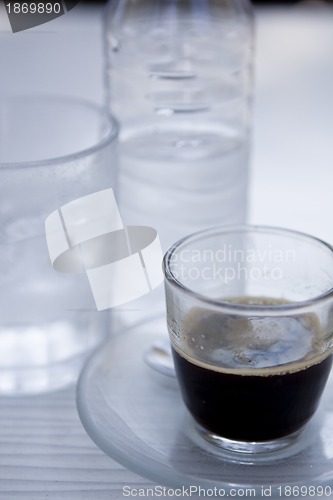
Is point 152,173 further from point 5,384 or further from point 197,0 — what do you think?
point 5,384

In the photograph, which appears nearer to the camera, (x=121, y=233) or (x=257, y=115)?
(x=121, y=233)

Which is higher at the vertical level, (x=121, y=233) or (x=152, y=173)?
(x=121, y=233)

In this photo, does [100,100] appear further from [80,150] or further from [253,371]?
[253,371]

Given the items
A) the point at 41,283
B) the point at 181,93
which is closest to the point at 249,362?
the point at 41,283

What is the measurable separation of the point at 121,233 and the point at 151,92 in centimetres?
45

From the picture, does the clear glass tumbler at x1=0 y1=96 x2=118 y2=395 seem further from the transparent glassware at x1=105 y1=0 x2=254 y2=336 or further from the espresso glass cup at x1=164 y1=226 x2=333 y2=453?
the transparent glassware at x1=105 y1=0 x2=254 y2=336

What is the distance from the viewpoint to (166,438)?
47 centimetres

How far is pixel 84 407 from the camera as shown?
19.3 inches

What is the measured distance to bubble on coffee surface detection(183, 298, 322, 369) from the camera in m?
0.45

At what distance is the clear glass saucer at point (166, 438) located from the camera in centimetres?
43

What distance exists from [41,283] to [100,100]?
526mm

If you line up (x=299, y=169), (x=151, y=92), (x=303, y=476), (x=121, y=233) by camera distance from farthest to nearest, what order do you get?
(x=151, y=92) < (x=299, y=169) < (x=121, y=233) < (x=303, y=476)

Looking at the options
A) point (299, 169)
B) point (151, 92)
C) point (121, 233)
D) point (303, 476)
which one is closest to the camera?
point (303, 476)

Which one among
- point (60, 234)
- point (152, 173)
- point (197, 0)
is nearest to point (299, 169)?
point (152, 173)
